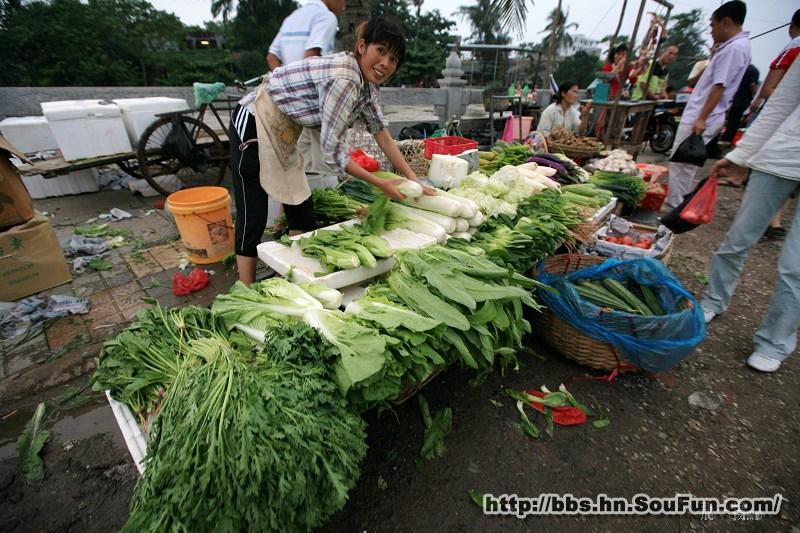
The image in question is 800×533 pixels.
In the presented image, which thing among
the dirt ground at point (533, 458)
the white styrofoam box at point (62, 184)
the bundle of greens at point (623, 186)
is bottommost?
the dirt ground at point (533, 458)

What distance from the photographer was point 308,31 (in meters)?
3.90

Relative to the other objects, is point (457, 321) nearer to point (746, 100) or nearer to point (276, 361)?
point (276, 361)

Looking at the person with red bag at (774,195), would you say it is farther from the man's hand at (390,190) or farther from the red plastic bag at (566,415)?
the man's hand at (390,190)

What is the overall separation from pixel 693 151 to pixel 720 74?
1.04 meters

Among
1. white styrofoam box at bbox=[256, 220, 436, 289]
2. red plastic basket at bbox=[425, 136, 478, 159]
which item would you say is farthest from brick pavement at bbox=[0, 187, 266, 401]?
red plastic basket at bbox=[425, 136, 478, 159]

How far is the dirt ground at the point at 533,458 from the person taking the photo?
1902 millimetres

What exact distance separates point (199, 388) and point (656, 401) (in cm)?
298

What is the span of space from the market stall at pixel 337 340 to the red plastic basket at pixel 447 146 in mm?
1193

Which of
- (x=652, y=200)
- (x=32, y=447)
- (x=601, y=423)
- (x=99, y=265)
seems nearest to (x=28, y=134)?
(x=99, y=265)

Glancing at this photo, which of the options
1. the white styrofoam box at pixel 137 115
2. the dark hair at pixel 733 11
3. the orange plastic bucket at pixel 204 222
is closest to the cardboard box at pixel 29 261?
the orange plastic bucket at pixel 204 222

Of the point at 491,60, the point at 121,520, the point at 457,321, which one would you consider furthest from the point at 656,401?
the point at 491,60

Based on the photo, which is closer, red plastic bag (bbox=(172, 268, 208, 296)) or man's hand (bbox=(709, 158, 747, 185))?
man's hand (bbox=(709, 158, 747, 185))

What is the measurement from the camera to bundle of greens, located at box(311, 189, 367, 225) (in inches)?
124

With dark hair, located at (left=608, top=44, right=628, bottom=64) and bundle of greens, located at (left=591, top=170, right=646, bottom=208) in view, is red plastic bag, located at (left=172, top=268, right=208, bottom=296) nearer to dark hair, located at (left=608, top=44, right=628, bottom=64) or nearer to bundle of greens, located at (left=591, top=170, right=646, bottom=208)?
bundle of greens, located at (left=591, top=170, right=646, bottom=208)
